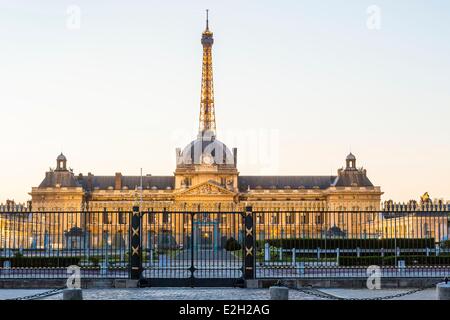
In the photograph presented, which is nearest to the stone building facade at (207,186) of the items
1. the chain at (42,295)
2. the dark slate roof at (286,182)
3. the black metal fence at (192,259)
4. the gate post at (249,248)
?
the dark slate roof at (286,182)

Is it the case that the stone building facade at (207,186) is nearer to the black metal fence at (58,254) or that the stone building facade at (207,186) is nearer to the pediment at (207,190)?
the pediment at (207,190)

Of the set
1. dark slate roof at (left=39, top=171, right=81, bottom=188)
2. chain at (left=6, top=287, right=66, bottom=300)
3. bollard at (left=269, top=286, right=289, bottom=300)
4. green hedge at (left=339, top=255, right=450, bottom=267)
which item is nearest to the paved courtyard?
chain at (left=6, top=287, right=66, bottom=300)

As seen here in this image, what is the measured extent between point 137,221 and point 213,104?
3871 inches

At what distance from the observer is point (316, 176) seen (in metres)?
113

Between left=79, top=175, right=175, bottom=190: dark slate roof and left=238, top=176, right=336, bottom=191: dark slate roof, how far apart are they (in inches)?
420

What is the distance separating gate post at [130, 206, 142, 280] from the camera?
814 inches

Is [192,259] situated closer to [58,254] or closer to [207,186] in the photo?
[58,254]

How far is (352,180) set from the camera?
106 m

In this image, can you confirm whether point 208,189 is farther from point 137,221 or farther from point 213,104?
point 137,221

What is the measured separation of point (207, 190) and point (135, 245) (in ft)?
272

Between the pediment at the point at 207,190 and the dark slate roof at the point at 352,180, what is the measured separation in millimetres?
14909

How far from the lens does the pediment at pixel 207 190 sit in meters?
103
